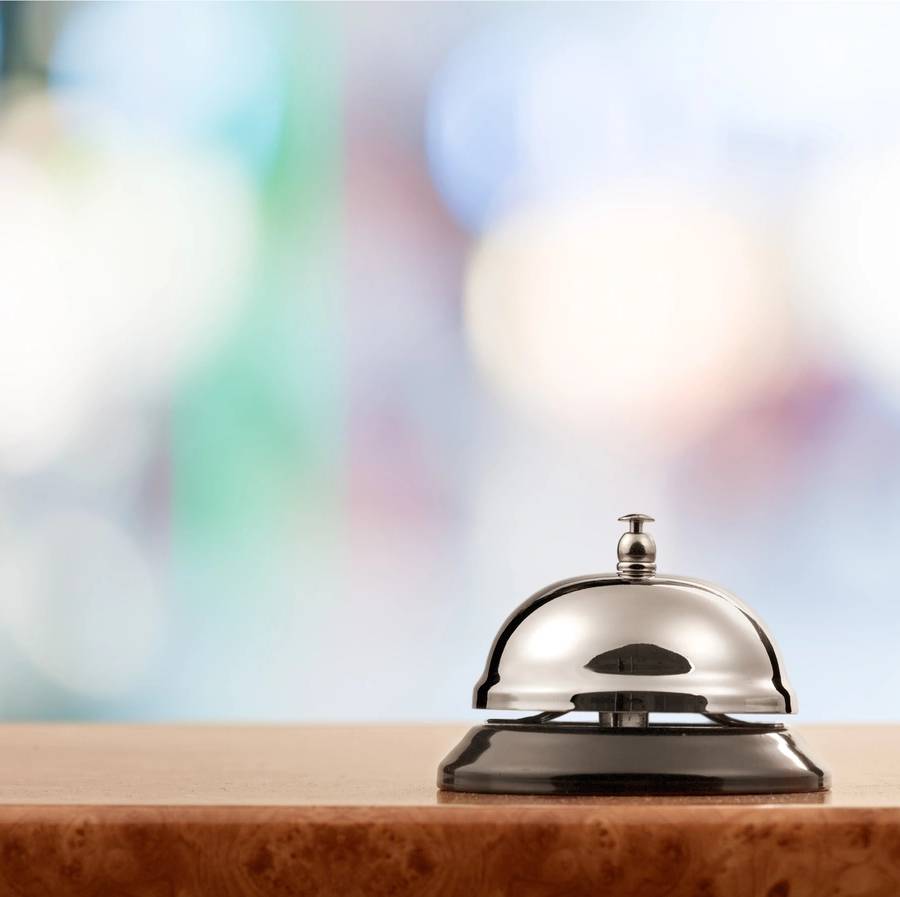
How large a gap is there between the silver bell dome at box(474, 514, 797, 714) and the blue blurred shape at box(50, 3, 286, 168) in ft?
8.88

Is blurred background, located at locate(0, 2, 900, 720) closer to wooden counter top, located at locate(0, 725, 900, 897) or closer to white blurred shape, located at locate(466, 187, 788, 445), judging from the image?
white blurred shape, located at locate(466, 187, 788, 445)

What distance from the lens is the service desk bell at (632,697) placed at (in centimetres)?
43

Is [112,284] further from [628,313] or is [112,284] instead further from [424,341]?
[628,313]

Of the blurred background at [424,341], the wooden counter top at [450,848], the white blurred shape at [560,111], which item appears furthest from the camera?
the white blurred shape at [560,111]

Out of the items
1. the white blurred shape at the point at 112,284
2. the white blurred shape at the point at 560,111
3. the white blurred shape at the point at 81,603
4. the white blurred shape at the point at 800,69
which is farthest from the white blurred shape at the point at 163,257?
the white blurred shape at the point at 800,69

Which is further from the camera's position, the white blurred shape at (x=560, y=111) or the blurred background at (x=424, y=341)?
the white blurred shape at (x=560, y=111)

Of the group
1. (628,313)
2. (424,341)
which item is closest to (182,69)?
(424,341)

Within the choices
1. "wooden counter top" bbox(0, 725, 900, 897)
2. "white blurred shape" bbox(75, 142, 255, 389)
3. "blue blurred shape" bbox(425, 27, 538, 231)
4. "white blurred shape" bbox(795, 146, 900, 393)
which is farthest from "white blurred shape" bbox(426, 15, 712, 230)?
"wooden counter top" bbox(0, 725, 900, 897)

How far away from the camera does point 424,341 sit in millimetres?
2947

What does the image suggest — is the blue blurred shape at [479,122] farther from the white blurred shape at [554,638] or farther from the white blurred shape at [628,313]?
the white blurred shape at [554,638]

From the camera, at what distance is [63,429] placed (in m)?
3.00

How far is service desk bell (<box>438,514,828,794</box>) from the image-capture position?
16.9 inches

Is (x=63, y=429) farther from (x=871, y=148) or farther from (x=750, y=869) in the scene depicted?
(x=750, y=869)

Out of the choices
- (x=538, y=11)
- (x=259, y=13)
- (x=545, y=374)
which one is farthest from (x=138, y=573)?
(x=538, y=11)
